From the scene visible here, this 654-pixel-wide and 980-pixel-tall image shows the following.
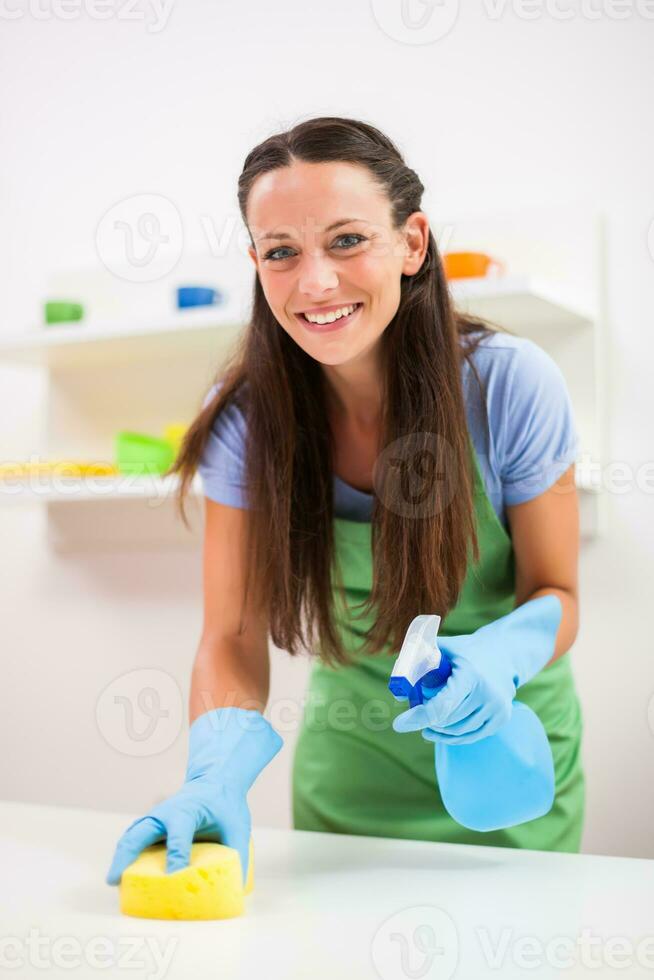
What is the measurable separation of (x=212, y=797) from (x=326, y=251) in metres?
0.53

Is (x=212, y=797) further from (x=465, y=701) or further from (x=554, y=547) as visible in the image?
(x=554, y=547)

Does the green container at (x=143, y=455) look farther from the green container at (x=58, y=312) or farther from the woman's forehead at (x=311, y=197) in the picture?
the woman's forehead at (x=311, y=197)

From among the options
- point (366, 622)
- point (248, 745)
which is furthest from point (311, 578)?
point (248, 745)

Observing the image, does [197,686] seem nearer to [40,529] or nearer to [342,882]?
[342,882]

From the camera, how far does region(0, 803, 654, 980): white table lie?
2.34ft

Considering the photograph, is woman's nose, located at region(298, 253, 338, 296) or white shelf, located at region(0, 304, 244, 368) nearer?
woman's nose, located at region(298, 253, 338, 296)

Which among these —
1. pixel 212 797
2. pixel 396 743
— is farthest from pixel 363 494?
pixel 212 797

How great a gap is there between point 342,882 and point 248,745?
17 cm

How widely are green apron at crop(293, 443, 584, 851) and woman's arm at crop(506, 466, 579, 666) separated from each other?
4 centimetres

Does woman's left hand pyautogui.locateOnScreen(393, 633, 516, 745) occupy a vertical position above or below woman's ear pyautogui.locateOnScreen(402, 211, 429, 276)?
below

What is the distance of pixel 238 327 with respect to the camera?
1.86m

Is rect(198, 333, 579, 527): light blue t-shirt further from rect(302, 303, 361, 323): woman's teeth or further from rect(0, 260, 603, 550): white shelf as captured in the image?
rect(0, 260, 603, 550): white shelf

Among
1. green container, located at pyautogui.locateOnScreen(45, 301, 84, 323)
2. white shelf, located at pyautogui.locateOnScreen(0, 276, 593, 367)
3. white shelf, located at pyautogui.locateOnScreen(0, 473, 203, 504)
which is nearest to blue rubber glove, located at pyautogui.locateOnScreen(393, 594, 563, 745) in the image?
white shelf, located at pyautogui.locateOnScreen(0, 276, 593, 367)

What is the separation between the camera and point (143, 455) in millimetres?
1974
